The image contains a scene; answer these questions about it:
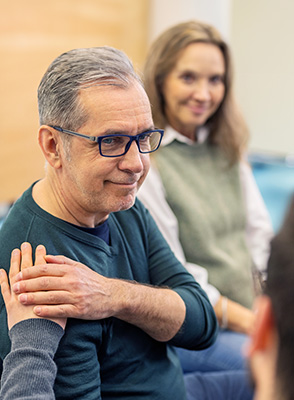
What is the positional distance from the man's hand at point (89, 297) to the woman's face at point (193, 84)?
103 cm

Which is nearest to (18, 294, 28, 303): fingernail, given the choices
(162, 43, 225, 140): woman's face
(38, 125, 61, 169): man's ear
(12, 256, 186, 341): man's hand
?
(12, 256, 186, 341): man's hand

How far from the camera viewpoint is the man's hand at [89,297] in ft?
3.64

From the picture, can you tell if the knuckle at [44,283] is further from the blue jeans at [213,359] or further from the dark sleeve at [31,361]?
the blue jeans at [213,359]

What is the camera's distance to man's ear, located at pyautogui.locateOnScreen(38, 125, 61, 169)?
1190 millimetres

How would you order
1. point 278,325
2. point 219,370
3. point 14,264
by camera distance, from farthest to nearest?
point 219,370, point 14,264, point 278,325

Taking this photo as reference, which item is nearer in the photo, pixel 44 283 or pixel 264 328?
pixel 264 328

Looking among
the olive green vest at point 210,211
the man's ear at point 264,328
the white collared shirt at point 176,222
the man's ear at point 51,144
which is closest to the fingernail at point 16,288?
the man's ear at point 51,144

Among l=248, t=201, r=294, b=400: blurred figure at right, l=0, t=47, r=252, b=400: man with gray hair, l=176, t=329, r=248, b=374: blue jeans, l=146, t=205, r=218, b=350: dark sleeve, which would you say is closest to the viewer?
l=248, t=201, r=294, b=400: blurred figure at right

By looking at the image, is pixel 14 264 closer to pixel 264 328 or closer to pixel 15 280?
pixel 15 280

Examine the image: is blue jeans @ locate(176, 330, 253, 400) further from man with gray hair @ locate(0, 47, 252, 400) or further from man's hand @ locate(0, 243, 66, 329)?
man's hand @ locate(0, 243, 66, 329)

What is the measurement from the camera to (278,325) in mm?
604

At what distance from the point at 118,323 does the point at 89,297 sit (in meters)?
0.16

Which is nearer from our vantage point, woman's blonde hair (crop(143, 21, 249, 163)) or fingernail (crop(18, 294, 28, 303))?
fingernail (crop(18, 294, 28, 303))

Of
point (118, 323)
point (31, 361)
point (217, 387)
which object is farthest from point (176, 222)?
point (31, 361)
